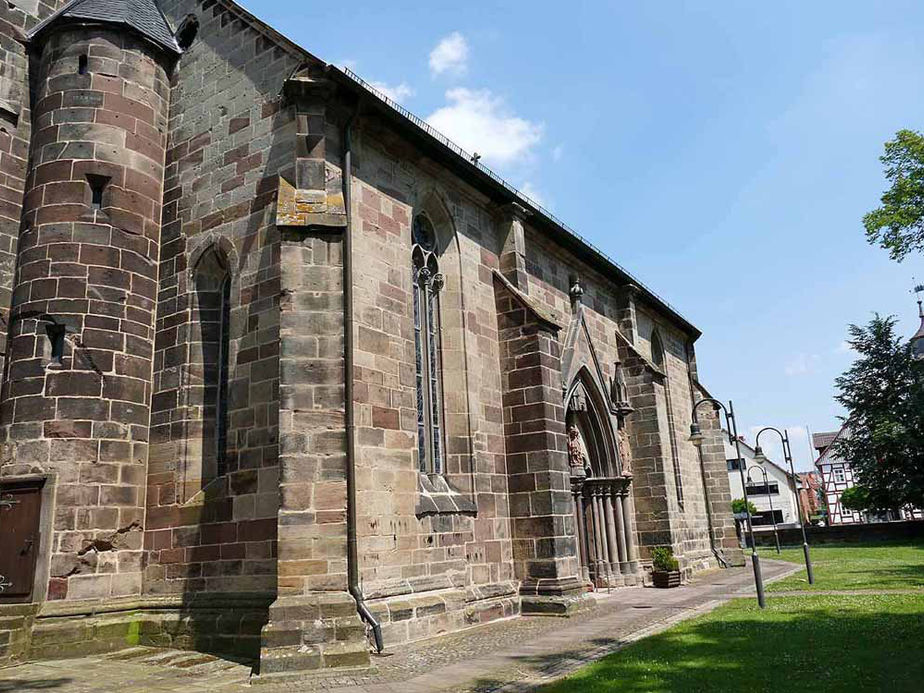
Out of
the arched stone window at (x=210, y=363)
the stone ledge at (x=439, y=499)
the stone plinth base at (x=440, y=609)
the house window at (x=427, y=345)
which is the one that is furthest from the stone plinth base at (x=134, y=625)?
the house window at (x=427, y=345)

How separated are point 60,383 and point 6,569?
2.82m

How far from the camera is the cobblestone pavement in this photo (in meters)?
8.18

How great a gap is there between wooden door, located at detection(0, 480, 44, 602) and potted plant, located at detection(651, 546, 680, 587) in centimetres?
1445

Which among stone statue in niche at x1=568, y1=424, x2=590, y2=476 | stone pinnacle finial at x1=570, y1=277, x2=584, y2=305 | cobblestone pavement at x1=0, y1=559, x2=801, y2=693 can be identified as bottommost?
cobblestone pavement at x1=0, y1=559, x2=801, y2=693

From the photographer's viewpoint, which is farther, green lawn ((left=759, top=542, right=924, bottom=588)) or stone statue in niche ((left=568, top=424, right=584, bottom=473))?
stone statue in niche ((left=568, top=424, right=584, bottom=473))

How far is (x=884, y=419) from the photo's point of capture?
3512cm

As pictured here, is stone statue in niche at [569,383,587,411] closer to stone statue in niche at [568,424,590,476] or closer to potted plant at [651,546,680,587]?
stone statue in niche at [568,424,590,476]

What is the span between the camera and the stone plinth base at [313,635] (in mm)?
8705

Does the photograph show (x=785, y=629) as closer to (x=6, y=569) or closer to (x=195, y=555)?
(x=195, y=555)

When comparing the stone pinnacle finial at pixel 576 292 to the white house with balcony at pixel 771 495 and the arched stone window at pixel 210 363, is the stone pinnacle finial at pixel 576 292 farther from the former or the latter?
the white house with balcony at pixel 771 495

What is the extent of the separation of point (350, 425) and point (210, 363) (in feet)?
11.5

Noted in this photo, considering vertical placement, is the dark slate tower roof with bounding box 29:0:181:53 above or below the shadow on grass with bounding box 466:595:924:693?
above

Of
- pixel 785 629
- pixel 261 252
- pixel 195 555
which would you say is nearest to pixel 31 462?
pixel 195 555

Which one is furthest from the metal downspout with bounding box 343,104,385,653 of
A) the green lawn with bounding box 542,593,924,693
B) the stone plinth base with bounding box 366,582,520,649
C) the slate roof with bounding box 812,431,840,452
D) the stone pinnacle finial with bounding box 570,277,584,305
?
the slate roof with bounding box 812,431,840,452
